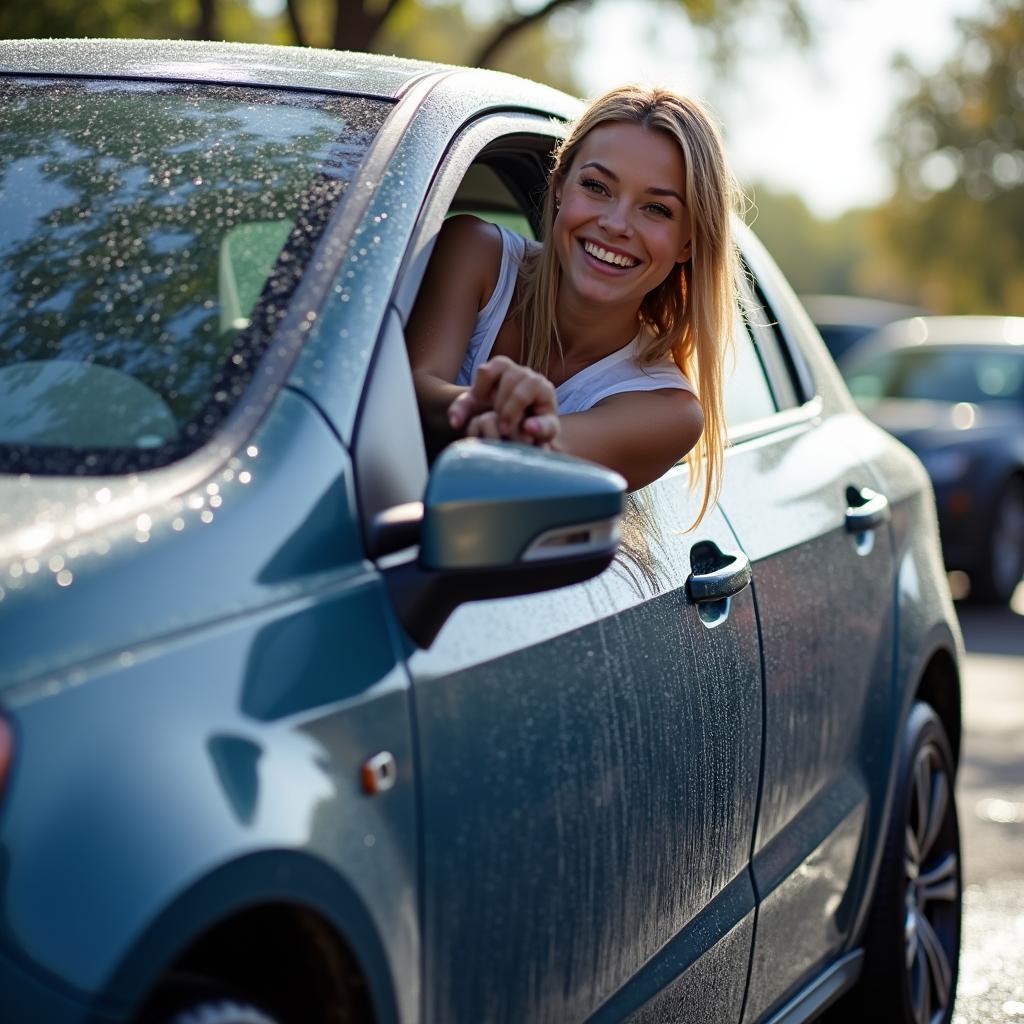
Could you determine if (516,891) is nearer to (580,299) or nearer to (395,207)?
(395,207)

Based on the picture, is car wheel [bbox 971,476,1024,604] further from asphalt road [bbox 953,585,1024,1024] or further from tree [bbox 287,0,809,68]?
tree [bbox 287,0,809,68]

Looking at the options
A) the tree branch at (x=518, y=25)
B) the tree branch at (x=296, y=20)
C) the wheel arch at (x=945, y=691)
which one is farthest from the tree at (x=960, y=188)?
the wheel arch at (x=945, y=691)

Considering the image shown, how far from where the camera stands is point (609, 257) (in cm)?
299

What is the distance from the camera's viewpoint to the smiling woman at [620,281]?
114 inches

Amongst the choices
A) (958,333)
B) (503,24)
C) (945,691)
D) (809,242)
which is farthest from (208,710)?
(809,242)

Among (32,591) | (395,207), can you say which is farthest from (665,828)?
(32,591)

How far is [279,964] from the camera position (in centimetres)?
193

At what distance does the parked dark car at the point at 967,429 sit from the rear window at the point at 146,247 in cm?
968

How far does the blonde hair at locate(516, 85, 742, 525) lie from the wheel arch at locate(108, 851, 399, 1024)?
1.24 meters

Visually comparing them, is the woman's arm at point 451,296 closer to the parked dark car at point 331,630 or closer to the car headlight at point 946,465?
the parked dark car at point 331,630

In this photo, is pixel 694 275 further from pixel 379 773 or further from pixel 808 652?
pixel 379 773

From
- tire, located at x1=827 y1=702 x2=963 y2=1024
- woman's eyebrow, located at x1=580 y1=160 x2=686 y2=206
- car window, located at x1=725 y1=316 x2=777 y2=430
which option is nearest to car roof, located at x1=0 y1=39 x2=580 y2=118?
woman's eyebrow, located at x1=580 y1=160 x2=686 y2=206

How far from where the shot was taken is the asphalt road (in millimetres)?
4555

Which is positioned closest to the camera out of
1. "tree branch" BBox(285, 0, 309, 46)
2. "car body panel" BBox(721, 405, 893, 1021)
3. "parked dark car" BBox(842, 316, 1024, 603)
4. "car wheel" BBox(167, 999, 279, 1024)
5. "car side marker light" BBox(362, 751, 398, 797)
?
"car wheel" BBox(167, 999, 279, 1024)
